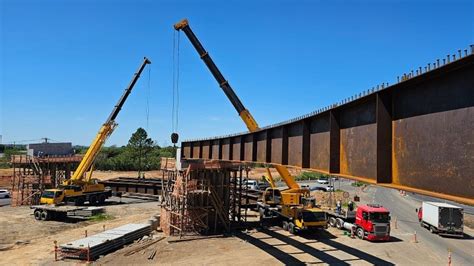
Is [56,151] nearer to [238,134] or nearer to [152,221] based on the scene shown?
[152,221]

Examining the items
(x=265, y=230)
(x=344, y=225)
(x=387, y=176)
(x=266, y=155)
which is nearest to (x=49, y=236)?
(x=265, y=230)

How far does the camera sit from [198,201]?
25.9 m

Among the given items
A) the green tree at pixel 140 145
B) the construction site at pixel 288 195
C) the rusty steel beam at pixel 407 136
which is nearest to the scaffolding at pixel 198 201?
the construction site at pixel 288 195

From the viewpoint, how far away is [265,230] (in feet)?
89.4

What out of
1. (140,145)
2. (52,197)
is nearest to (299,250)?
(52,197)

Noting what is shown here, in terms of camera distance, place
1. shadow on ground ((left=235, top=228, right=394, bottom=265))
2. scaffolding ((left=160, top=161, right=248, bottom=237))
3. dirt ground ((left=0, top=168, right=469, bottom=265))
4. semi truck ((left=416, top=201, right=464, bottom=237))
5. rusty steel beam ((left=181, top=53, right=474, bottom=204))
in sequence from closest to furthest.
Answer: rusty steel beam ((left=181, top=53, right=474, bottom=204)), dirt ground ((left=0, top=168, right=469, bottom=265)), shadow on ground ((left=235, top=228, right=394, bottom=265)), scaffolding ((left=160, top=161, right=248, bottom=237)), semi truck ((left=416, top=201, right=464, bottom=237))

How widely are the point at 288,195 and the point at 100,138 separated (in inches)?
883

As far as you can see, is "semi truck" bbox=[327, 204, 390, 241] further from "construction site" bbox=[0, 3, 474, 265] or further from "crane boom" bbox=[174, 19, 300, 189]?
"crane boom" bbox=[174, 19, 300, 189]

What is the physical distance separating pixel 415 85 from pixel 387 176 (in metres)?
2.13

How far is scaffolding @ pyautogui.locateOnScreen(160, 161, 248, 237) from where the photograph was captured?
2494 centimetres

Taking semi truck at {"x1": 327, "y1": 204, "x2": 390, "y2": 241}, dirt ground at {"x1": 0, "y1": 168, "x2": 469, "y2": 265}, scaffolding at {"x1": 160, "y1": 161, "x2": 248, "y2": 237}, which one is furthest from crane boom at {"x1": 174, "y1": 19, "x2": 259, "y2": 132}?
semi truck at {"x1": 327, "y1": 204, "x2": 390, "y2": 241}

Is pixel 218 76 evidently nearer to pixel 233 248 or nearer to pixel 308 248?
pixel 233 248

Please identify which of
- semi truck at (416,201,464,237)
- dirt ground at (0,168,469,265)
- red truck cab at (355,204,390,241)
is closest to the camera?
dirt ground at (0,168,469,265)

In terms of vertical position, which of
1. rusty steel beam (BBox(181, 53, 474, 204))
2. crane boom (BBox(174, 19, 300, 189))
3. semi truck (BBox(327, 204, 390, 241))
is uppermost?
crane boom (BBox(174, 19, 300, 189))
